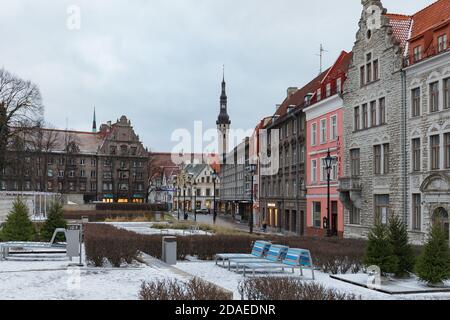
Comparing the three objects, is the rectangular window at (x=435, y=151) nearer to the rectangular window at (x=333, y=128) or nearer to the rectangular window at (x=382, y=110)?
the rectangular window at (x=382, y=110)

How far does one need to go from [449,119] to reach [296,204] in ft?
79.0

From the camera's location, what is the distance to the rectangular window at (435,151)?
29844 mm

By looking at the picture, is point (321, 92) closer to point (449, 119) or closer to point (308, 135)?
point (308, 135)

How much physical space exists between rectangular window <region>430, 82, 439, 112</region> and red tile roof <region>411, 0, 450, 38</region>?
3636 mm

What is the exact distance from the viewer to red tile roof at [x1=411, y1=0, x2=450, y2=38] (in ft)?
106

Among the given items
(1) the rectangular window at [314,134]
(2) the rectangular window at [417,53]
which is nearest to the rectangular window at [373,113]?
(2) the rectangular window at [417,53]

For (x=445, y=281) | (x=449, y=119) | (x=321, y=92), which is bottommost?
(x=445, y=281)

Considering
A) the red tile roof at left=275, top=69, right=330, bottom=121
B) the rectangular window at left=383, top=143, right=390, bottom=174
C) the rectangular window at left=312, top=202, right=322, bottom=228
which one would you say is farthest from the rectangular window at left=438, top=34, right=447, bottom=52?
the red tile roof at left=275, top=69, right=330, bottom=121

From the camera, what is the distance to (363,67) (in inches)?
1490

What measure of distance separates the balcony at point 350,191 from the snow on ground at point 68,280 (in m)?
22.8

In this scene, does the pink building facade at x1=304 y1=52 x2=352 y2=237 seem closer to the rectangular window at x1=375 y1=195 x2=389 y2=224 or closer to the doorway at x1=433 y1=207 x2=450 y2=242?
the rectangular window at x1=375 y1=195 x2=389 y2=224

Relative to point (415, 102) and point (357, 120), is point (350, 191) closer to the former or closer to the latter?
point (357, 120)

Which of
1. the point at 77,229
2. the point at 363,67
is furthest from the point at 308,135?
the point at 77,229
